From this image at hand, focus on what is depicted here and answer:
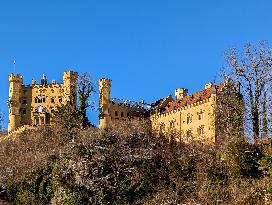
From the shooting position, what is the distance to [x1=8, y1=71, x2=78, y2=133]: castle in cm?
7631

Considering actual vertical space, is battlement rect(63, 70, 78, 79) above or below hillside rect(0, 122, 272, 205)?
above

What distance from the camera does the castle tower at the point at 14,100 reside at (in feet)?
251

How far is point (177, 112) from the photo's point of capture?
6838 cm

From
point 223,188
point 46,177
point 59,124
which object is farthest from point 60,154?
point 223,188

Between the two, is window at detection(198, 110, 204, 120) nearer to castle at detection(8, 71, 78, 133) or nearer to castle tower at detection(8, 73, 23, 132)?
castle at detection(8, 71, 78, 133)

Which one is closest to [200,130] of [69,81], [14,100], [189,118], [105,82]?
[189,118]

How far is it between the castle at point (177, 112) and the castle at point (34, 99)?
586 centimetres

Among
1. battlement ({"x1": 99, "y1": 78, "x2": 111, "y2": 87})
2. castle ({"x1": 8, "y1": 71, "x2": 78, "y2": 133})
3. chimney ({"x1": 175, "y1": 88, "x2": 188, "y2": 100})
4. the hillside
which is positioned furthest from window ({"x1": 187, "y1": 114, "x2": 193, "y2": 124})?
castle ({"x1": 8, "y1": 71, "x2": 78, "y2": 133})

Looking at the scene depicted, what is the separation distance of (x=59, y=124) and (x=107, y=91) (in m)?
11.3

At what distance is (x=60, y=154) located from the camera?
55.4m

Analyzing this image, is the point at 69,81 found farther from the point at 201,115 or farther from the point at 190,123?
the point at 201,115

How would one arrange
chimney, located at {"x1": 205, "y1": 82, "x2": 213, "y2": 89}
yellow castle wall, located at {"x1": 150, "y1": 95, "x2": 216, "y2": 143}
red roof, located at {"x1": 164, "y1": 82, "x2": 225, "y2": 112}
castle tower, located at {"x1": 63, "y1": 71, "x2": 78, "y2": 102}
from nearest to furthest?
yellow castle wall, located at {"x1": 150, "y1": 95, "x2": 216, "y2": 143} → red roof, located at {"x1": 164, "y1": 82, "x2": 225, "y2": 112} → chimney, located at {"x1": 205, "y1": 82, "x2": 213, "y2": 89} → castle tower, located at {"x1": 63, "y1": 71, "x2": 78, "y2": 102}

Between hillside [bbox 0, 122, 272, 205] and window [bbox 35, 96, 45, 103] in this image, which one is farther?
window [bbox 35, 96, 45, 103]

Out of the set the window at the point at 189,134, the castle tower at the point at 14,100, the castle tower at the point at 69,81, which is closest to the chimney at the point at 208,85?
the window at the point at 189,134
